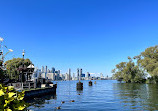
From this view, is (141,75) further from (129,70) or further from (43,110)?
(43,110)

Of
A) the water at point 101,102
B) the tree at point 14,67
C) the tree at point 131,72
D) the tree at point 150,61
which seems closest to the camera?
the water at point 101,102

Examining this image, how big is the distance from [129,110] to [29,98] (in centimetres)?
1731

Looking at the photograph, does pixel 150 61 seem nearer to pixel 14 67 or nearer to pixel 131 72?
pixel 131 72

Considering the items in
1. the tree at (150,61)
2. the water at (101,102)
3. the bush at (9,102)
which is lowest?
the water at (101,102)

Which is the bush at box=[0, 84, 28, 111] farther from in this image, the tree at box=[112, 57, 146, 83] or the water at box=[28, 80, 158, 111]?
the tree at box=[112, 57, 146, 83]

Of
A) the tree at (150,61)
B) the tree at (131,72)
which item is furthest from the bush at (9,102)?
the tree at (131,72)

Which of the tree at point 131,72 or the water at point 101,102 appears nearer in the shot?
the water at point 101,102

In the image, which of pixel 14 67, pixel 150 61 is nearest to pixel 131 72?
pixel 150 61

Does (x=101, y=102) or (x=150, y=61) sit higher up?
(x=150, y=61)

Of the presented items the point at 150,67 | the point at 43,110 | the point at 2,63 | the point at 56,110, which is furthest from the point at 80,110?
→ the point at 150,67

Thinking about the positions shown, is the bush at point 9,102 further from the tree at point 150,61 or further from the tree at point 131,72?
the tree at point 131,72

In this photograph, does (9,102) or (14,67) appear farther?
(14,67)

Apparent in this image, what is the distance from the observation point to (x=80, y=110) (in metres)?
20.9

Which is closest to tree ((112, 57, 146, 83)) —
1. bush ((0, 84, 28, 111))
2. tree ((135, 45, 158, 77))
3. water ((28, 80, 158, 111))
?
tree ((135, 45, 158, 77))
